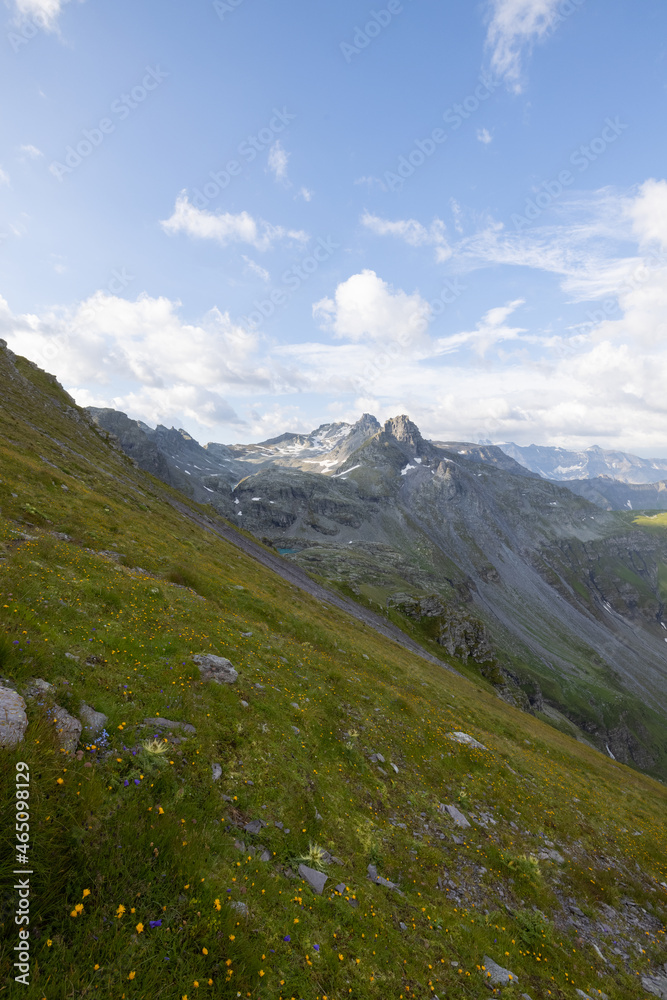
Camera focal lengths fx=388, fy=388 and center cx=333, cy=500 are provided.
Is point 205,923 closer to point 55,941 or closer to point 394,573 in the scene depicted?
point 55,941

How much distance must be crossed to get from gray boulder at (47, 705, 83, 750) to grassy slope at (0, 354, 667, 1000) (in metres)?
0.37

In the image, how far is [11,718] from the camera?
6047mm

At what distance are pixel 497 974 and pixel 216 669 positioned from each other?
386 inches

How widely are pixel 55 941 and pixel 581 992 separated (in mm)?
11179

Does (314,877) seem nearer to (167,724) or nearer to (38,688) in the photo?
(167,724)

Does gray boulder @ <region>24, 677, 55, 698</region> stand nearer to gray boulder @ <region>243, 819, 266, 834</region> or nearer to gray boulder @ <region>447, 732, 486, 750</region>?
gray boulder @ <region>243, 819, 266, 834</region>

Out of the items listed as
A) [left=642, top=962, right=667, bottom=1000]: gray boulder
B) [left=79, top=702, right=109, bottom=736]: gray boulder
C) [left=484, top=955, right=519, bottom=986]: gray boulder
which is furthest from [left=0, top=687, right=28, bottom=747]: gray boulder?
[left=642, top=962, right=667, bottom=1000]: gray boulder

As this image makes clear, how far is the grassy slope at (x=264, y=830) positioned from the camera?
4.94 meters

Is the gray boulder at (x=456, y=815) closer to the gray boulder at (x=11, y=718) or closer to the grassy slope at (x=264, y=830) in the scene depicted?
the grassy slope at (x=264, y=830)

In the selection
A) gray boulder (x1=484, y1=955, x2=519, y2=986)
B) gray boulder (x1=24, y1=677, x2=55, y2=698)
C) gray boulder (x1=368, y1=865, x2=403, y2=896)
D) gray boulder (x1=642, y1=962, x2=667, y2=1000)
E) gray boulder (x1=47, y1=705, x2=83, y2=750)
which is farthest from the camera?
gray boulder (x1=642, y1=962, x2=667, y2=1000)

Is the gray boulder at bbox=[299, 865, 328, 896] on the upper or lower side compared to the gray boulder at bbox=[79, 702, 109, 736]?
lower

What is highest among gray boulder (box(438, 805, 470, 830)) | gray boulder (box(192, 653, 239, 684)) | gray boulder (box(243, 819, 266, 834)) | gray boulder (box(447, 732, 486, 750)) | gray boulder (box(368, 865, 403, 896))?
gray boulder (box(192, 653, 239, 684))

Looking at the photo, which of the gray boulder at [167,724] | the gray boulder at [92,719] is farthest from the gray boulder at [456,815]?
the gray boulder at [92,719]

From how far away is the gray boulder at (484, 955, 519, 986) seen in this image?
7.79 meters
